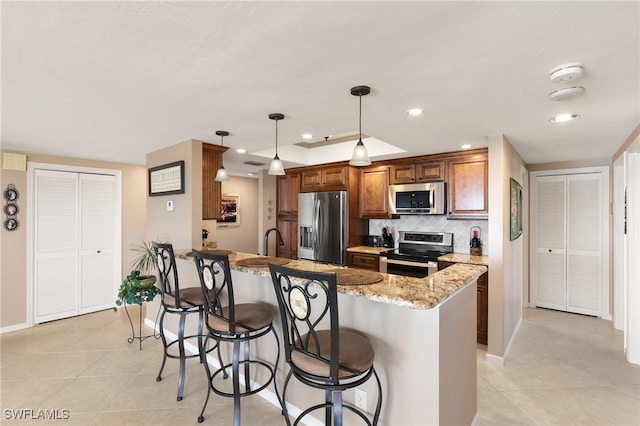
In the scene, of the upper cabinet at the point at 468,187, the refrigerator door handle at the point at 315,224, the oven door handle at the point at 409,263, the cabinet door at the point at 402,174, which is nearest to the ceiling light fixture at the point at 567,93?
the upper cabinet at the point at 468,187

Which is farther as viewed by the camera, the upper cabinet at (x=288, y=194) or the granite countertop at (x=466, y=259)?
the upper cabinet at (x=288, y=194)

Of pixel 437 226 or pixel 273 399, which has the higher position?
pixel 437 226

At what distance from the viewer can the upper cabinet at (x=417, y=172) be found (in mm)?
3906

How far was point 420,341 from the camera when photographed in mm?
1533

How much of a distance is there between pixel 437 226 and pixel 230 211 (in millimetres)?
4248

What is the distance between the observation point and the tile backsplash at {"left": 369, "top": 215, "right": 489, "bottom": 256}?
4011mm

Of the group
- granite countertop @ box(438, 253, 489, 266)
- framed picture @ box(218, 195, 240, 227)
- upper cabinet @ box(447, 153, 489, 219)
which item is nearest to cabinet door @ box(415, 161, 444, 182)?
upper cabinet @ box(447, 153, 489, 219)

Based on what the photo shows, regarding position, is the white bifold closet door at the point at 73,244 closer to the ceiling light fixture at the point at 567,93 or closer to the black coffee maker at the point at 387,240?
the black coffee maker at the point at 387,240

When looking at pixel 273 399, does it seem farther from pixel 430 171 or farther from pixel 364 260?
pixel 430 171

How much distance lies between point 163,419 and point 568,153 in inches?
203

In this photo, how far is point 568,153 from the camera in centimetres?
389

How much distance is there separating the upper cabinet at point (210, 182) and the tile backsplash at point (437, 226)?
8.21 feet

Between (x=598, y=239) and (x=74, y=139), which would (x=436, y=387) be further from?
(x=598, y=239)

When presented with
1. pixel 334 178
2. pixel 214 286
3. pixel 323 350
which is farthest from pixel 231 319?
pixel 334 178
